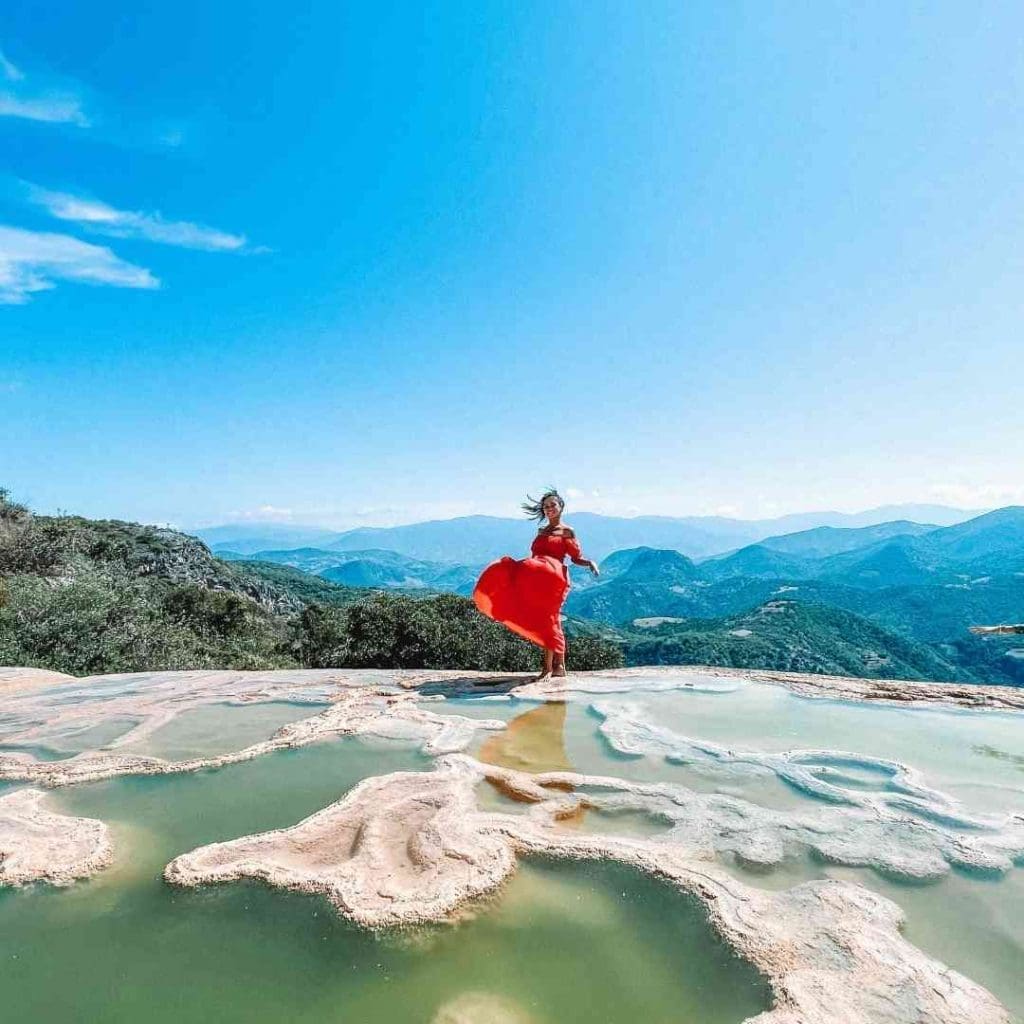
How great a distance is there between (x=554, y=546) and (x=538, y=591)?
2.48 feet

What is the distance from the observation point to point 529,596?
312 inches

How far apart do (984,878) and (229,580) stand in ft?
153

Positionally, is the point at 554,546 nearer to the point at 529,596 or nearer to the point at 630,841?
the point at 529,596

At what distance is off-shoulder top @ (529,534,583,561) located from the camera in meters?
8.34

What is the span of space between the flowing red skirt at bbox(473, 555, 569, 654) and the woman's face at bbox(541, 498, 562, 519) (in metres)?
0.67

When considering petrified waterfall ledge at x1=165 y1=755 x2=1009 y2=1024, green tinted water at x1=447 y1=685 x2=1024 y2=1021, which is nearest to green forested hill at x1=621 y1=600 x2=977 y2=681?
green tinted water at x1=447 y1=685 x2=1024 y2=1021

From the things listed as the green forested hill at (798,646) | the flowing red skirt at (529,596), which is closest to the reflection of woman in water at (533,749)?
the flowing red skirt at (529,596)

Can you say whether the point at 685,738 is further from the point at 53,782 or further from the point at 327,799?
the point at 53,782

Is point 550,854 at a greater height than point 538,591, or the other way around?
point 538,591

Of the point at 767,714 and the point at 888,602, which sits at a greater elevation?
the point at 767,714

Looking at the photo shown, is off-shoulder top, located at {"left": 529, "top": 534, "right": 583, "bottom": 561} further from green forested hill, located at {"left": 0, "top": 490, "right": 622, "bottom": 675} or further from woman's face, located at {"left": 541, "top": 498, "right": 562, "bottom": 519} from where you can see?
green forested hill, located at {"left": 0, "top": 490, "right": 622, "bottom": 675}

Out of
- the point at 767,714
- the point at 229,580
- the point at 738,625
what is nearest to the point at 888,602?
the point at 738,625

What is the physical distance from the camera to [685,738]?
18.6 feet

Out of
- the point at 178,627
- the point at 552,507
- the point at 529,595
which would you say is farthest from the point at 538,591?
the point at 178,627
